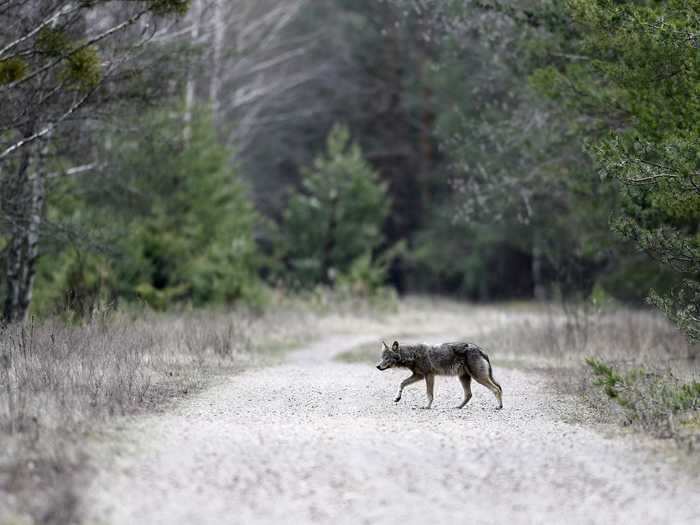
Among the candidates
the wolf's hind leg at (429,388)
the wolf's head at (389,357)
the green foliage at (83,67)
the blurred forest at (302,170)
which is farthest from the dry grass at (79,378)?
the green foliage at (83,67)

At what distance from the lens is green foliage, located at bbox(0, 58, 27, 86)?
44.7ft

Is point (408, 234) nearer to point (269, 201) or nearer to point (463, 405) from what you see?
point (269, 201)

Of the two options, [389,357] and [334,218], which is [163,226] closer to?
[389,357]

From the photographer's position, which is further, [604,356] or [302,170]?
[302,170]

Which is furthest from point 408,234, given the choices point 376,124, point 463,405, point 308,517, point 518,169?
point 308,517

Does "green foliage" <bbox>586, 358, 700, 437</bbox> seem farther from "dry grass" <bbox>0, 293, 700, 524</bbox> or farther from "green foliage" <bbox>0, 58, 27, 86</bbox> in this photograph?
"green foliage" <bbox>0, 58, 27, 86</bbox>

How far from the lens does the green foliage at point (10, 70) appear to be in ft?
44.7

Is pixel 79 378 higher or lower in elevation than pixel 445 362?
higher

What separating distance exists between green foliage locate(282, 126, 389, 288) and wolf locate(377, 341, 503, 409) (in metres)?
28.0

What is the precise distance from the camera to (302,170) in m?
40.7

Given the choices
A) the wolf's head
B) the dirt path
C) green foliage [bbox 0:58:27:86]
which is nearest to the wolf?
the wolf's head

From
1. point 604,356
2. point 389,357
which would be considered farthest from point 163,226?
point 389,357

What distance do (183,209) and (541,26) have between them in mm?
11746

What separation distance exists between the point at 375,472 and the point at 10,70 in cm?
893
